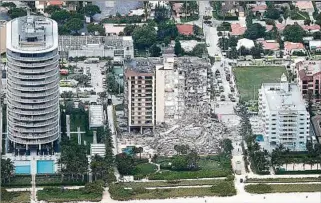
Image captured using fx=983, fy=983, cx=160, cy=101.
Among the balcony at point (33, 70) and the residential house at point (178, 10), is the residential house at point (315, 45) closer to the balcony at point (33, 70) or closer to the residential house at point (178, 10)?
the residential house at point (178, 10)

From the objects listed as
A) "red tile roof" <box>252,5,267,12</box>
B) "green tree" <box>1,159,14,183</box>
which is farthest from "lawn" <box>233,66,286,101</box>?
"green tree" <box>1,159,14,183</box>

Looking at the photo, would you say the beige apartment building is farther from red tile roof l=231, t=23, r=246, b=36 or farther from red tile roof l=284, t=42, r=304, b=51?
red tile roof l=231, t=23, r=246, b=36

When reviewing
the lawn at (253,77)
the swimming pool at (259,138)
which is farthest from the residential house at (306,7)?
the swimming pool at (259,138)

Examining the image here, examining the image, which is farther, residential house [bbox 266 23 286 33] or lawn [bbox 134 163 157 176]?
residential house [bbox 266 23 286 33]

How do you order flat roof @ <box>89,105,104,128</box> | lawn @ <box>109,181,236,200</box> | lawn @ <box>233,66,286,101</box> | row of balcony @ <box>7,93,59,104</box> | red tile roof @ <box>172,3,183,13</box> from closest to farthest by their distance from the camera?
lawn @ <box>109,181,236,200</box>
row of balcony @ <box>7,93,59,104</box>
flat roof @ <box>89,105,104,128</box>
lawn @ <box>233,66,286,101</box>
red tile roof @ <box>172,3,183,13</box>

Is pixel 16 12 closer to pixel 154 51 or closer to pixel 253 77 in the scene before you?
pixel 154 51

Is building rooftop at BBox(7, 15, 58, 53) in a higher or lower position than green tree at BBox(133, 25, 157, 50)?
higher

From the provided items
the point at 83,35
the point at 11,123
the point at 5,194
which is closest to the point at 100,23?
the point at 83,35
